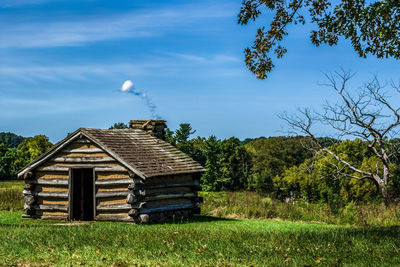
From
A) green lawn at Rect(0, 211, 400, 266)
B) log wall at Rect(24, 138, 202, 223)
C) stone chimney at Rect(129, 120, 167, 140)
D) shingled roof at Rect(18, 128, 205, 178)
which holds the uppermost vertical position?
stone chimney at Rect(129, 120, 167, 140)

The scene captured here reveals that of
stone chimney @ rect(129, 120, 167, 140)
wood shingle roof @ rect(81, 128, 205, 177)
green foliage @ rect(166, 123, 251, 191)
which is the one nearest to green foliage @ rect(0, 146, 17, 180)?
green foliage @ rect(166, 123, 251, 191)

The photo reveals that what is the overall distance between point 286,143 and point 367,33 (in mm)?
60350

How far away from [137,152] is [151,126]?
382 cm

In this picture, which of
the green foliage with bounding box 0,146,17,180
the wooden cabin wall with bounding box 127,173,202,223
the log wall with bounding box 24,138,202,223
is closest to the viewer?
the wooden cabin wall with bounding box 127,173,202,223

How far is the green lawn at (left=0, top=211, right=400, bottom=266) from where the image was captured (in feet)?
28.3

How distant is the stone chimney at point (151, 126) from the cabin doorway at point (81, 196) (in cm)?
368

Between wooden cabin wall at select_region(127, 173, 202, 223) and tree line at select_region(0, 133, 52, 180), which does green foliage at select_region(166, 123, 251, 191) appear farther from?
wooden cabin wall at select_region(127, 173, 202, 223)

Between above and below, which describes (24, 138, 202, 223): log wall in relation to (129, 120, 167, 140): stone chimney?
below

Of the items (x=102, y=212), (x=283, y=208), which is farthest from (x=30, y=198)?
(x=283, y=208)

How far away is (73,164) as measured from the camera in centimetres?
2027

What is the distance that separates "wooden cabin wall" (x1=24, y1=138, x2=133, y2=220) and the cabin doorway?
10.7 inches

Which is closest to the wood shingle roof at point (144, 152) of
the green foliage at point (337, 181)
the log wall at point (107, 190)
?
the log wall at point (107, 190)

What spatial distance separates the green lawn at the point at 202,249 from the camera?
861 cm

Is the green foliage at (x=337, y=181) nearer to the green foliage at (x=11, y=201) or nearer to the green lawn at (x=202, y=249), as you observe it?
the green foliage at (x=11, y=201)
